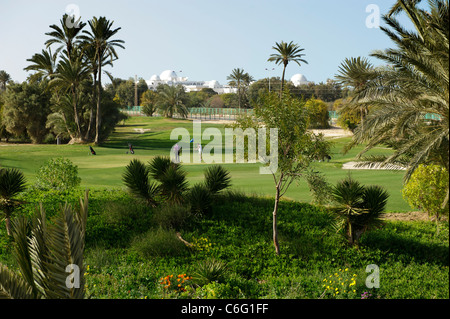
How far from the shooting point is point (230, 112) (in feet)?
269

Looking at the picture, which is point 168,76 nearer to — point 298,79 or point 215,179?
point 298,79

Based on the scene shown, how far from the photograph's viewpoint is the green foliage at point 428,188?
13.9 metres

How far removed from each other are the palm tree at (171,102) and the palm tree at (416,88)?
60873 millimetres

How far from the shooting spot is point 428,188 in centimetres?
1419

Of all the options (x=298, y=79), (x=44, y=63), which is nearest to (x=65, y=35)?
(x=44, y=63)

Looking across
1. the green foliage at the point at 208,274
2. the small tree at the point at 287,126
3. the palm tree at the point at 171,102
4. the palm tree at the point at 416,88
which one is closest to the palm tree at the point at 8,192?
the green foliage at the point at 208,274

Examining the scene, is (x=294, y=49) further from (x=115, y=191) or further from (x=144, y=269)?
(x=144, y=269)

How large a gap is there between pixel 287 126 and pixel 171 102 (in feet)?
212

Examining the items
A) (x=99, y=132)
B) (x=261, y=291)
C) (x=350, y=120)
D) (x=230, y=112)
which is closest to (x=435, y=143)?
(x=261, y=291)

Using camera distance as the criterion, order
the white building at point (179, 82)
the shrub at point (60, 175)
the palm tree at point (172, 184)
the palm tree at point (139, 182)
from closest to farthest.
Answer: the palm tree at point (172, 184) < the palm tree at point (139, 182) < the shrub at point (60, 175) < the white building at point (179, 82)

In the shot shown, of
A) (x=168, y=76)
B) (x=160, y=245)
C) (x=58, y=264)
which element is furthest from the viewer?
(x=168, y=76)

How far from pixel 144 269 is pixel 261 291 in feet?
9.45

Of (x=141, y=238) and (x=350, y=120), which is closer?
(x=141, y=238)

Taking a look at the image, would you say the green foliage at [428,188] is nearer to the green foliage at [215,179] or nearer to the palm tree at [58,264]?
the green foliage at [215,179]
